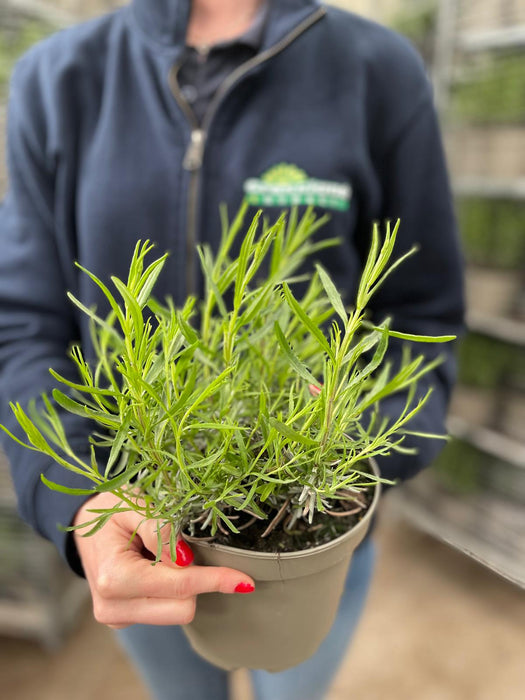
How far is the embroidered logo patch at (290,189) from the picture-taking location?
22.3 inches

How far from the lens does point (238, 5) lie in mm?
596

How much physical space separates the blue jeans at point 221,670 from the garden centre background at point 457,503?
1.64ft

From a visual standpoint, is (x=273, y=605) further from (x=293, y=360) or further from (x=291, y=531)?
(x=293, y=360)

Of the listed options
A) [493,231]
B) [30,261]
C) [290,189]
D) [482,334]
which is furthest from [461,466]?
[30,261]

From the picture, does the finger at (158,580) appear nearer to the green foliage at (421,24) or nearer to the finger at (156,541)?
the finger at (156,541)

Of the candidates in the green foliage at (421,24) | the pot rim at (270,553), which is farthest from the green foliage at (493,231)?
the pot rim at (270,553)

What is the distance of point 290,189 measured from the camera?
57cm

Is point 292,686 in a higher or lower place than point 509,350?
lower

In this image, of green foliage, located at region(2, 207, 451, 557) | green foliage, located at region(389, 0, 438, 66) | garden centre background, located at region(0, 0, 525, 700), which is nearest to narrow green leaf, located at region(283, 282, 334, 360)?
green foliage, located at region(2, 207, 451, 557)

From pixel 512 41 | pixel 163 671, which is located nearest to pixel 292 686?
pixel 163 671

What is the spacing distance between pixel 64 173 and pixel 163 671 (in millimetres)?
601

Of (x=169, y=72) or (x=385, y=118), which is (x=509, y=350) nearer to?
(x=385, y=118)

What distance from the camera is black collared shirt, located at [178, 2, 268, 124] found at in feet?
1.90

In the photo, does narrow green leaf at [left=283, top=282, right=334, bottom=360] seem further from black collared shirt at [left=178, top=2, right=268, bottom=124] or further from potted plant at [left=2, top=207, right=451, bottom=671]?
black collared shirt at [left=178, top=2, right=268, bottom=124]
